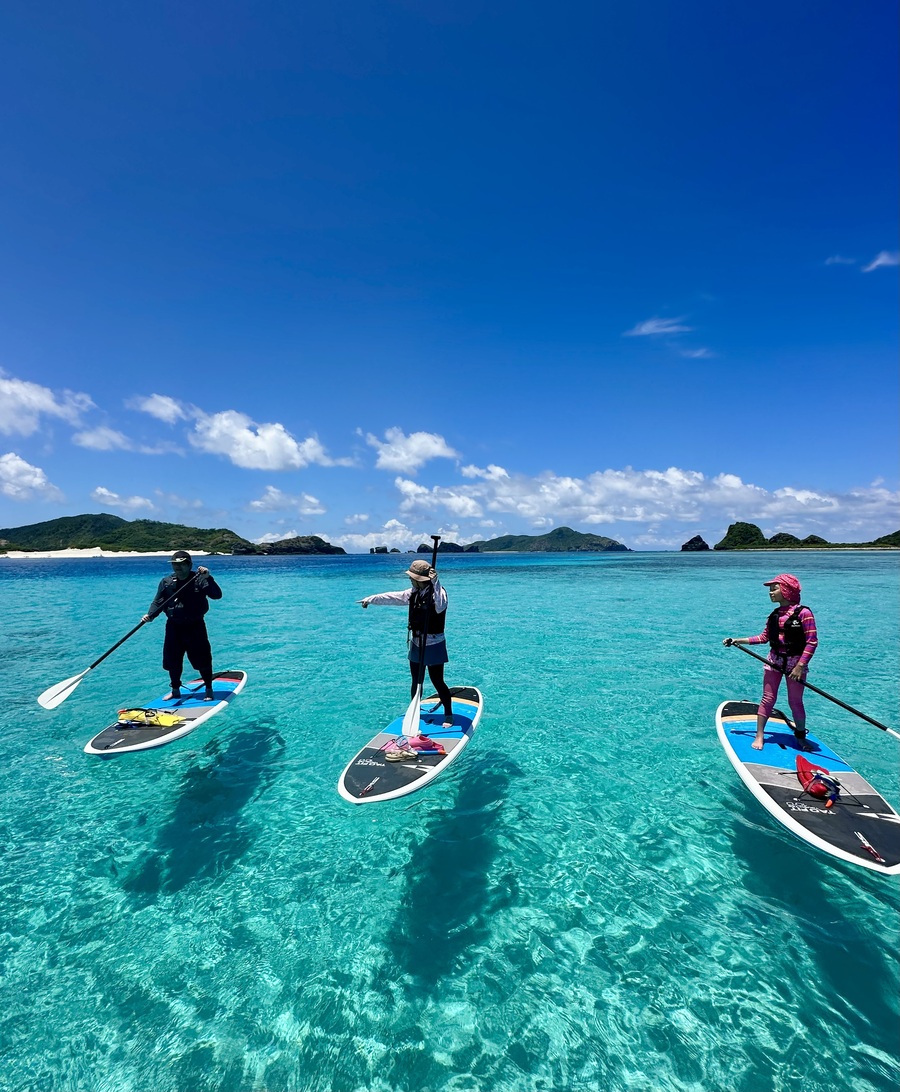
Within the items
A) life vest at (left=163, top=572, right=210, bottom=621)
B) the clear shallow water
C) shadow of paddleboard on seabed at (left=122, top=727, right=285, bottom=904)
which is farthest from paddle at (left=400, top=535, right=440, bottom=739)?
life vest at (left=163, top=572, right=210, bottom=621)

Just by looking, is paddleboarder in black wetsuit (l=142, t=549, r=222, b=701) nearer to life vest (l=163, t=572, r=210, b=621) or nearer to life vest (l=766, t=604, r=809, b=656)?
life vest (l=163, t=572, r=210, b=621)

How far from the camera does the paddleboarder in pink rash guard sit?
324 inches

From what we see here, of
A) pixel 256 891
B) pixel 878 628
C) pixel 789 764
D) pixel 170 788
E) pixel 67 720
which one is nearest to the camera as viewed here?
pixel 256 891

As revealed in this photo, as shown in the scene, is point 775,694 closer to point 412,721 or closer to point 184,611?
point 412,721

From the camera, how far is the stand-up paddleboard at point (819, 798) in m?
6.32

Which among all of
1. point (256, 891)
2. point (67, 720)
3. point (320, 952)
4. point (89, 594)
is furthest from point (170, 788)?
point (89, 594)

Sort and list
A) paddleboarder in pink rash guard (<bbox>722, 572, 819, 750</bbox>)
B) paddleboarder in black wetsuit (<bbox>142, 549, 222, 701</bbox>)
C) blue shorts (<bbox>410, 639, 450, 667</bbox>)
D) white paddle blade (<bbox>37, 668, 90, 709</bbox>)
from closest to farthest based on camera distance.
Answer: paddleboarder in pink rash guard (<bbox>722, 572, 819, 750</bbox>) → blue shorts (<bbox>410, 639, 450, 667</bbox>) → white paddle blade (<bbox>37, 668, 90, 709</bbox>) → paddleboarder in black wetsuit (<bbox>142, 549, 222, 701</bbox>)

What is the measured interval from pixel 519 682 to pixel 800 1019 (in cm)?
1188

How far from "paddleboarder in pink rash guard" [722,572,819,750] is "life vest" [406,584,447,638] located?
5.83m

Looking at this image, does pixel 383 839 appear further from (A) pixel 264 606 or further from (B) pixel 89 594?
(B) pixel 89 594

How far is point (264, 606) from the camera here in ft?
132

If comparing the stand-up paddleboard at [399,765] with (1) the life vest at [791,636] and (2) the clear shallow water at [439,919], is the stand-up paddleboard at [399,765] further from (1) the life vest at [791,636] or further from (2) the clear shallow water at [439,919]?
(1) the life vest at [791,636]

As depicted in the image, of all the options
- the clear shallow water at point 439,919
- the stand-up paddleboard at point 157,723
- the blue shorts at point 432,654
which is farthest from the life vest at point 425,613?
the stand-up paddleboard at point 157,723

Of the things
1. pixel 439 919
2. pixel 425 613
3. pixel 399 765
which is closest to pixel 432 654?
pixel 425 613
